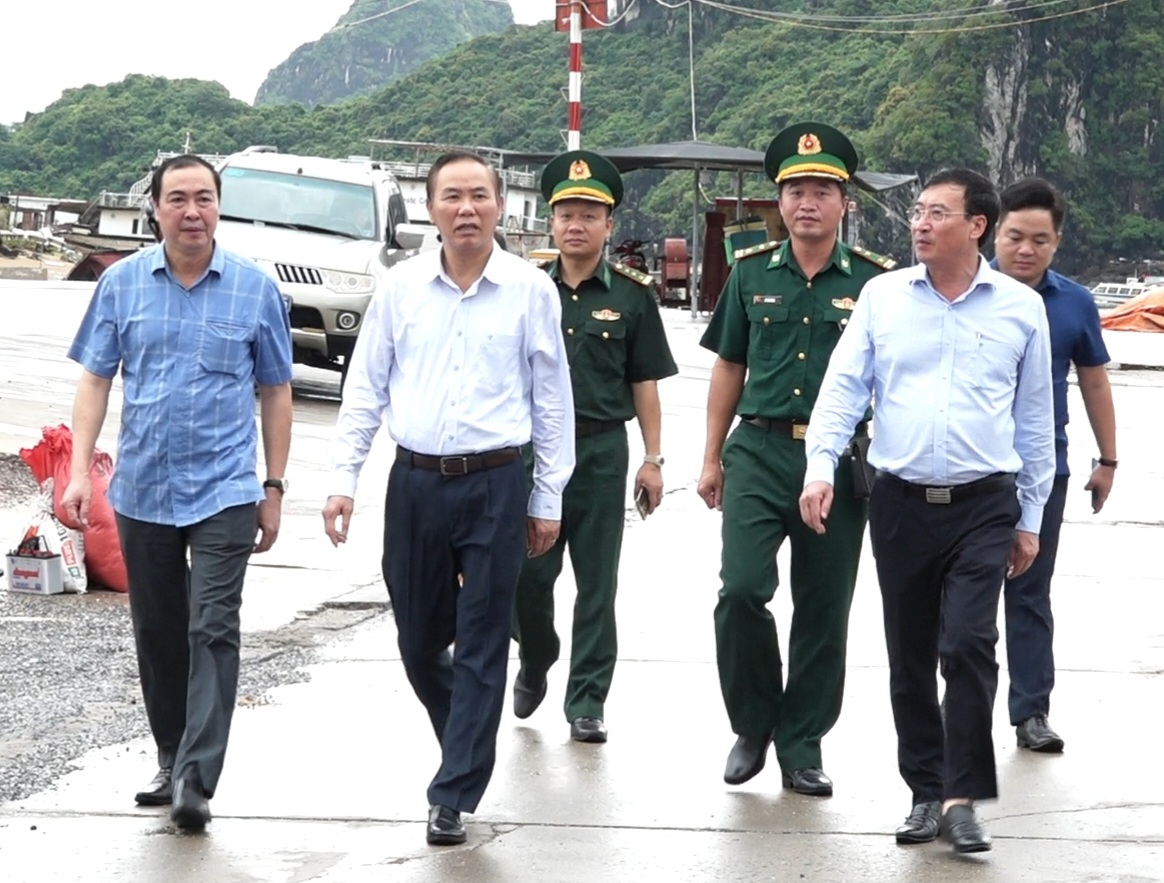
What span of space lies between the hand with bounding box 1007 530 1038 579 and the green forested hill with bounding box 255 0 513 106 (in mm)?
185210

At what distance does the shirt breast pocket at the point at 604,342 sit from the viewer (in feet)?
23.5

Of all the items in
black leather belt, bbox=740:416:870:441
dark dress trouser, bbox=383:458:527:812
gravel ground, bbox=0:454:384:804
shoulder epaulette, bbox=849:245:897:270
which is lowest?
gravel ground, bbox=0:454:384:804

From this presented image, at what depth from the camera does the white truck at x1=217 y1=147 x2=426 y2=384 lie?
1819cm

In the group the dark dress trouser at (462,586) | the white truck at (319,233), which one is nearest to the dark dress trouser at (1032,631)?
the dark dress trouser at (462,586)

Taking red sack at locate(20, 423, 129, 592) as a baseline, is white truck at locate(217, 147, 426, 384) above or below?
above

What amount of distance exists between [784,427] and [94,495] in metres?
4.53

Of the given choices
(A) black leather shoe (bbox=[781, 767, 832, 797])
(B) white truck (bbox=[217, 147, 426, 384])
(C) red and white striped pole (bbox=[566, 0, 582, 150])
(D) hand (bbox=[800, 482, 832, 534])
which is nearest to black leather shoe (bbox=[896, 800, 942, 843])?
(A) black leather shoe (bbox=[781, 767, 832, 797])

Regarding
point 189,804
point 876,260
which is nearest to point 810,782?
point 876,260

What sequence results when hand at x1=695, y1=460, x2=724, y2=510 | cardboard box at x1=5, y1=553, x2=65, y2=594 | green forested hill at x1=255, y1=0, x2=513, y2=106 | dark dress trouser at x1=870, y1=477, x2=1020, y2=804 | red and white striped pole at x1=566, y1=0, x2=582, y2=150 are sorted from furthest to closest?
green forested hill at x1=255, y1=0, x2=513, y2=106
red and white striped pole at x1=566, y1=0, x2=582, y2=150
cardboard box at x1=5, y1=553, x2=65, y2=594
hand at x1=695, y1=460, x2=724, y2=510
dark dress trouser at x1=870, y1=477, x2=1020, y2=804

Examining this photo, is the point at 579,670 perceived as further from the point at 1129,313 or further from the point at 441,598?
the point at 1129,313

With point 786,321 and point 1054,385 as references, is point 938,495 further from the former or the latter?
point 1054,385

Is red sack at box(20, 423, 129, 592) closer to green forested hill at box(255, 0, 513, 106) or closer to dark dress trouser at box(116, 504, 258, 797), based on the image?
dark dress trouser at box(116, 504, 258, 797)

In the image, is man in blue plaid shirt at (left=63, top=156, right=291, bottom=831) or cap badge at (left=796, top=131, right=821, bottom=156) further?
cap badge at (left=796, top=131, right=821, bottom=156)

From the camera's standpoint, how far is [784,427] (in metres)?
6.23
